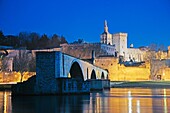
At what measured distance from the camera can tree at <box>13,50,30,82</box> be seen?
283 ft

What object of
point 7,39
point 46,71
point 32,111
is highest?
point 7,39

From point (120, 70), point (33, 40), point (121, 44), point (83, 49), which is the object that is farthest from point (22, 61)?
point (121, 44)

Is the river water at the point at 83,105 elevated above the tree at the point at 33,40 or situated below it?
below

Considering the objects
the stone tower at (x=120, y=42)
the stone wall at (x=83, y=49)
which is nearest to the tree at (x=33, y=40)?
the stone wall at (x=83, y=49)

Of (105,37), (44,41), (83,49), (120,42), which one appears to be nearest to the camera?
(83,49)

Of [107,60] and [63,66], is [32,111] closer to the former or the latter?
[63,66]

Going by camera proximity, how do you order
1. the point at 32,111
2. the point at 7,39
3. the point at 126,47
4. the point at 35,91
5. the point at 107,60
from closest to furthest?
the point at 32,111 < the point at 35,91 < the point at 107,60 < the point at 7,39 < the point at 126,47

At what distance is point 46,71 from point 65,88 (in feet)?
6.36

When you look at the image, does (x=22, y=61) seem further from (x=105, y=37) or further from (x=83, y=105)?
(x=105, y=37)

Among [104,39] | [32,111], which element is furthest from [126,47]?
[32,111]

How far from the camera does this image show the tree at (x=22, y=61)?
86.3 meters

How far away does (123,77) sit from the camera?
341ft

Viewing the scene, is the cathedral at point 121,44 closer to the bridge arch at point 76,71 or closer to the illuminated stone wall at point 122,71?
the illuminated stone wall at point 122,71

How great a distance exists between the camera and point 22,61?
92.8 metres
